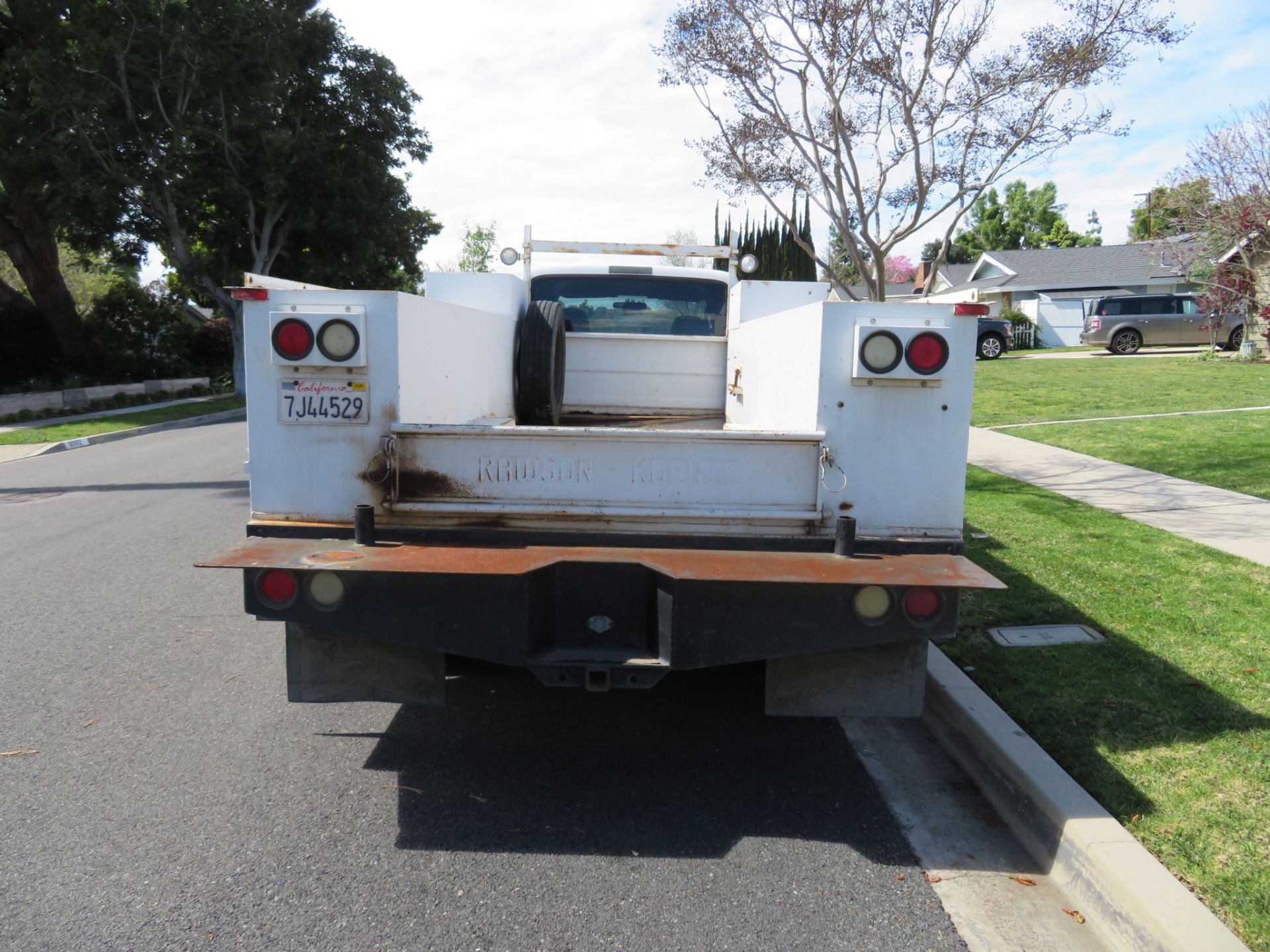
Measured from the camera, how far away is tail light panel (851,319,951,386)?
3.38 meters

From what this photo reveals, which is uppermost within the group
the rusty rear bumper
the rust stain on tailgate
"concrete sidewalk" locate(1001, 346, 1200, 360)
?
"concrete sidewalk" locate(1001, 346, 1200, 360)

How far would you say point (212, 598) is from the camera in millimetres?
6371

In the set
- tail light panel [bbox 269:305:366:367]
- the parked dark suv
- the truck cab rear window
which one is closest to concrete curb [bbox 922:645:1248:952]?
tail light panel [bbox 269:305:366:367]

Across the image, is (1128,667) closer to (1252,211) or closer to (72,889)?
(72,889)

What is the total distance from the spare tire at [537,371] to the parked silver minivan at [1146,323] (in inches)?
1208

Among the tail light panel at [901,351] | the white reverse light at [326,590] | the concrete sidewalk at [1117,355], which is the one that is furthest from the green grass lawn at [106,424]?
the concrete sidewalk at [1117,355]

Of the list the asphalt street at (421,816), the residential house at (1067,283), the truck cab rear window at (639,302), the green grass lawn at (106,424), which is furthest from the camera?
the residential house at (1067,283)

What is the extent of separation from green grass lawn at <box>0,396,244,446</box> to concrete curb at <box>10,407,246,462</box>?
0.42 ft

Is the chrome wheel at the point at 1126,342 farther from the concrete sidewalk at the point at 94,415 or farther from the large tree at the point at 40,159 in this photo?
the large tree at the point at 40,159

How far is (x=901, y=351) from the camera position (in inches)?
133

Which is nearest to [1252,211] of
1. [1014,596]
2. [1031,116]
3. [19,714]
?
[1031,116]

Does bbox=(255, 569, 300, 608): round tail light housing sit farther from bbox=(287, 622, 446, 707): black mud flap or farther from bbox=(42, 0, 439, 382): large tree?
bbox=(42, 0, 439, 382): large tree

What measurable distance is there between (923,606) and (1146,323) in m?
32.5

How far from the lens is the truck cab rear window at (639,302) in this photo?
21.9ft
